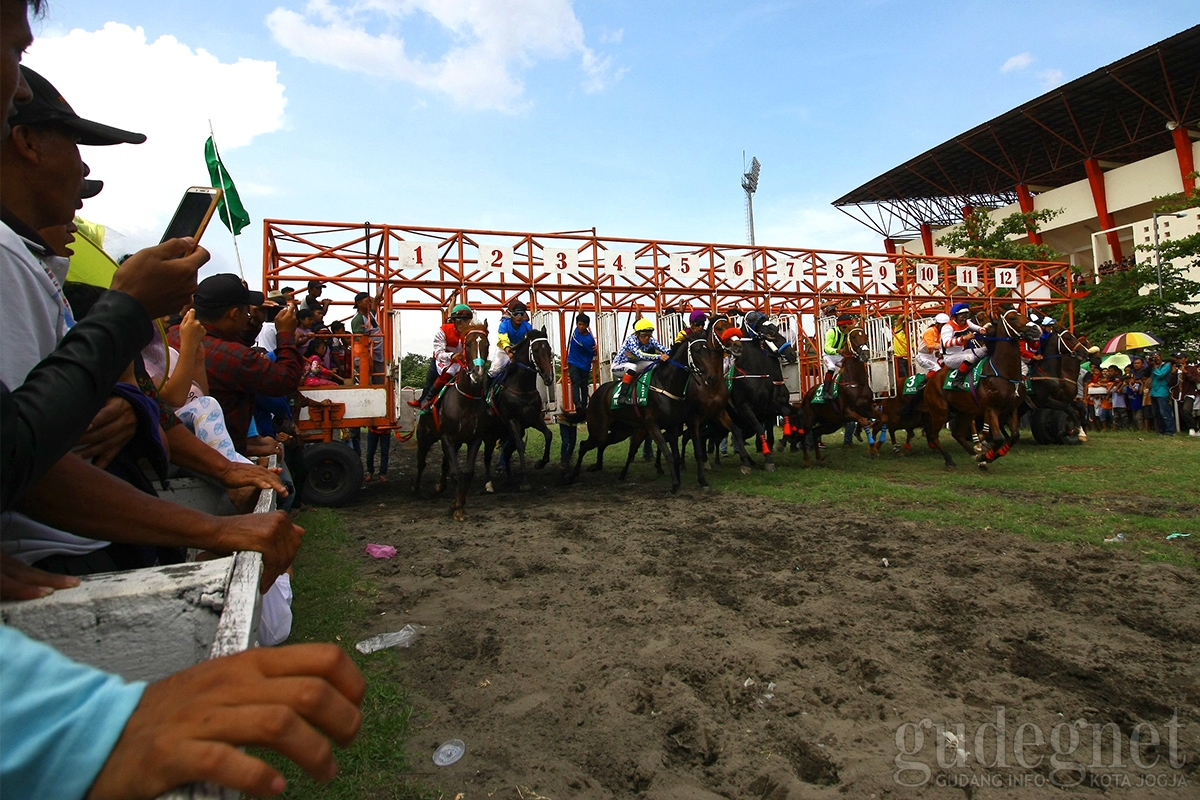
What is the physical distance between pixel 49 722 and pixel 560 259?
12086 mm

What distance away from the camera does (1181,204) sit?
1962 centimetres

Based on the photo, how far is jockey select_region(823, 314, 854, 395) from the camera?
11.9 m

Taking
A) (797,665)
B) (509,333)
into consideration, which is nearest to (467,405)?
(509,333)

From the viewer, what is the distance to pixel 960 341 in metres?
10.2

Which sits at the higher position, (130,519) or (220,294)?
(220,294)

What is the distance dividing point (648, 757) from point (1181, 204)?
83.3 feet

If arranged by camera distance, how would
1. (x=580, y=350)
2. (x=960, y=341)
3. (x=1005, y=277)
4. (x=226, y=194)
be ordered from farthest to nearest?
1. (x=1005, y=277)
2. (x=580, y=350)
3. (x=960, y=341)
4. (x=226, y=194)

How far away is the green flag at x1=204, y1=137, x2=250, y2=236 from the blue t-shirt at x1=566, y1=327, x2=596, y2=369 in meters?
6.02

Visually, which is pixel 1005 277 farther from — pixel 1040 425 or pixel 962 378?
pixel 962 378

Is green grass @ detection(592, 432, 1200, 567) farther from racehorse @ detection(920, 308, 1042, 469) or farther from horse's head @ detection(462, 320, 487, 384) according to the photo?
horse's head @ detection(462, 320, 487, 384)

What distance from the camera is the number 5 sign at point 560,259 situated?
12203mm

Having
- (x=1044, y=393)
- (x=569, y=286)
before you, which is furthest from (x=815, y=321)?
(x=569, y=286)

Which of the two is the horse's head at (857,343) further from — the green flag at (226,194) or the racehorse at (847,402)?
the green flag at (226,194)

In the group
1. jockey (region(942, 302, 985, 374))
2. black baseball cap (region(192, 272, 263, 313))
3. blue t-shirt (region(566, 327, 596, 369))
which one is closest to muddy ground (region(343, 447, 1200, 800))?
black baseball cap (region(192, 272, 263, 313))
